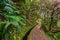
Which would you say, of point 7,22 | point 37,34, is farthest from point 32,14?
point 7,22

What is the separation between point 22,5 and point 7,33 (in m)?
1.73

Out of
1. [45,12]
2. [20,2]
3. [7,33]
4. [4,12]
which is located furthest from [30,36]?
[20,2]

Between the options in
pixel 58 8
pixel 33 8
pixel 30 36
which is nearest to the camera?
pixel 30 36

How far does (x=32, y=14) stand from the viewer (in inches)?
185

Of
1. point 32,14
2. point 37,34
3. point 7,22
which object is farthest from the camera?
point 32,14

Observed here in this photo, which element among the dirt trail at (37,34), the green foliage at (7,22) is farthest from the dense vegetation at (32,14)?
the dirt trail at (37,34)

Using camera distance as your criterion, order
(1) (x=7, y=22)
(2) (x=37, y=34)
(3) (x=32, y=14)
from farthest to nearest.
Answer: (3) (x=32, y=14)
(2) (x=37, y=34)
(1) (x=7, y=22)

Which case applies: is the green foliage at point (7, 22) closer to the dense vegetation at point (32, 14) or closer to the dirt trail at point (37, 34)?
the dense vegetation at point (32, 14)

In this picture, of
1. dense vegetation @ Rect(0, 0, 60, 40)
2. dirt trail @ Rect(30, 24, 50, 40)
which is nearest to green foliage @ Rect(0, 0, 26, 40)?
dense vegetation @ Rect(0, 0, 60, 40)

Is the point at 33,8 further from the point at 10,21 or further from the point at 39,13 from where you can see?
the point at 10,21

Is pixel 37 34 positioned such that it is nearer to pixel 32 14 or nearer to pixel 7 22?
pixel 7 22

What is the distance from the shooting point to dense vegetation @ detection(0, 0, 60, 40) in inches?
143

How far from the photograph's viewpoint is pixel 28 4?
4734mm

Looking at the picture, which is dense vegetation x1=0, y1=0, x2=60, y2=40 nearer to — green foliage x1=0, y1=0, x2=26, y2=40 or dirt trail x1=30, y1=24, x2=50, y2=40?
green foliage x1=0, y1=0, x2=26, y2=40
